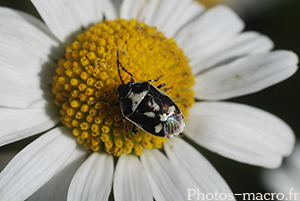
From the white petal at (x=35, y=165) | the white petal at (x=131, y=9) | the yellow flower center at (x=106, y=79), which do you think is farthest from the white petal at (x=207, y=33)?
the white petal at (x=35, y=165)

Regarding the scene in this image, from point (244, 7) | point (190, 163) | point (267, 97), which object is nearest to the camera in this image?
point (190, 163)

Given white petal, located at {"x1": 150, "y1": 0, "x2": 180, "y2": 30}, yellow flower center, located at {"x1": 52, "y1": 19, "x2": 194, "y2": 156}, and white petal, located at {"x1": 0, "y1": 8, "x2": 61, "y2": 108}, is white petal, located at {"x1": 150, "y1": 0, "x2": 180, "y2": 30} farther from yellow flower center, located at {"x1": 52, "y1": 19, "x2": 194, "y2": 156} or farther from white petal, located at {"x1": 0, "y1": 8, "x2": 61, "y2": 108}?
white petal, located at {"x1": 0, "y1": 8, "x2": 61, "y2": 108}

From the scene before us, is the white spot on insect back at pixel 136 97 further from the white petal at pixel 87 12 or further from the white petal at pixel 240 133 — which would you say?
the white petal at pixel 87 12

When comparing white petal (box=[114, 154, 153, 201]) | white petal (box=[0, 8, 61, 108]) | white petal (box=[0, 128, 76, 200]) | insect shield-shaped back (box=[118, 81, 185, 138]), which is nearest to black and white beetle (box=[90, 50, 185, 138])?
insect shield-shaped back (box=[118, 81, 185, 138])

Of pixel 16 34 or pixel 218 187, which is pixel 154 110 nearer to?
pixel 218 187

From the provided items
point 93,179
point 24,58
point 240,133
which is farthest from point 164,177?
point 24,58

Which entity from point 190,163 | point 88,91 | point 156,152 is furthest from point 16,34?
point 190,163
